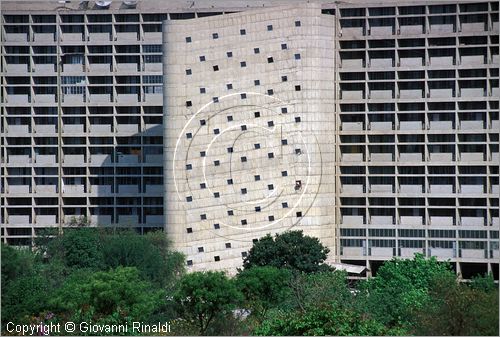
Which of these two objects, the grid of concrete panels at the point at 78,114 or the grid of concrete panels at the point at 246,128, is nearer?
the grid of concrete panels at the point at 246,128

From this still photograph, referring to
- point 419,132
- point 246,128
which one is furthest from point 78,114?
point 419,132

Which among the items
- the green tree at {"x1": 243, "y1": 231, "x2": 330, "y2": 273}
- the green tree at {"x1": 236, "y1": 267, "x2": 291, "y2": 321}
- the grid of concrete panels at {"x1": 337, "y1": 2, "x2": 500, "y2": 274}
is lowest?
the green tree at {"x1": 236, "y1": 267, "x2": 291, "y2": 321}

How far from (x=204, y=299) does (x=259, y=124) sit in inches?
815

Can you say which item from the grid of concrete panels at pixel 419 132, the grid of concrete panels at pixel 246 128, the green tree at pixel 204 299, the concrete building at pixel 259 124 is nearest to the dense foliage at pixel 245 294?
the green tree at pixel 204 299

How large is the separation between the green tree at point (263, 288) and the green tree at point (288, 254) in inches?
324

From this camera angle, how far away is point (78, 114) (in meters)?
83.1

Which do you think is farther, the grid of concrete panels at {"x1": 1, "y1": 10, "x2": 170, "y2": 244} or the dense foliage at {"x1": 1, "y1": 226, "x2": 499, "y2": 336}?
the grid of concrete panels at {"x1": 1, "y1": 10, "x2": 170, "y2": 244}

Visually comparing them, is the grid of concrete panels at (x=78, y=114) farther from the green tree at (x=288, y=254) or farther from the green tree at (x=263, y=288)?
the green tree at (x=263, y=288)

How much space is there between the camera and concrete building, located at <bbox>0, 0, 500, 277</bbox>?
236 feet

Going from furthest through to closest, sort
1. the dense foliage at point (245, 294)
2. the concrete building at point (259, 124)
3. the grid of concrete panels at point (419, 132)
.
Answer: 1. the grid of concrete panels at point (419, 132)
2. the concrete building at point (259, 124)
3. the dense foliage at point (245, 294)

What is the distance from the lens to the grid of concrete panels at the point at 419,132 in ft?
249

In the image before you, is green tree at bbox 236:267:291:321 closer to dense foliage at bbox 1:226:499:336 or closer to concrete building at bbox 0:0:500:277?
dense foliage at bbox 1:226:499:336

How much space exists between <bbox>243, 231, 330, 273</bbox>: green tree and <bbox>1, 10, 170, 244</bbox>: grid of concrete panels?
51.3 ft

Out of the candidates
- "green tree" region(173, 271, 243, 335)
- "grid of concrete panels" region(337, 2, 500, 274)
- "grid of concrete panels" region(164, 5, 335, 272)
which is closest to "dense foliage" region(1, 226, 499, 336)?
"green tree" region(173, 271, 243, 335)
